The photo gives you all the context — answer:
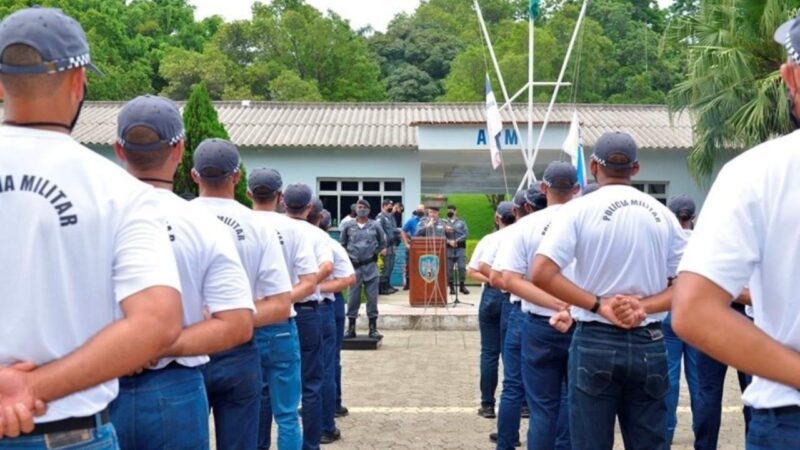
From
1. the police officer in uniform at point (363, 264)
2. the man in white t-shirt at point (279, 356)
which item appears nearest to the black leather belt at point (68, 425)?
the man in white t-shirt at point (279, 356)

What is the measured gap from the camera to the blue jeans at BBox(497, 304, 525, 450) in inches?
287

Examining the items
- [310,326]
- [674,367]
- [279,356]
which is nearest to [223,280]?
[279,356]

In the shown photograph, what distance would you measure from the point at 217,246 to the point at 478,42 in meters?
59.2

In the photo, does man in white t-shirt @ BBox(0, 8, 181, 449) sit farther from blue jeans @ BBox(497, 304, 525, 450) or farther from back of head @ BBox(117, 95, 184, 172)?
blue jeans @ BBox(497, 304, 525, 450)

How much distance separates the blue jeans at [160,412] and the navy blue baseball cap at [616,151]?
98.7 inches

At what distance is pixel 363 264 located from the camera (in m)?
14.7

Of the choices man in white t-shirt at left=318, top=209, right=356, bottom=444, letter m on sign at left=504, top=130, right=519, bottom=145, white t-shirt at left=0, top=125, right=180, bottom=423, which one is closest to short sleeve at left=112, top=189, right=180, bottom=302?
white t-shirt at left=0, top=125, right=180, bottom=423

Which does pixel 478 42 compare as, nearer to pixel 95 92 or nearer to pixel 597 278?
pixel 95 92

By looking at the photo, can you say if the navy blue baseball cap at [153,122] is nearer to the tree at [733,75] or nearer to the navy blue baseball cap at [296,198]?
the navy blue baseball cap at [296,198]

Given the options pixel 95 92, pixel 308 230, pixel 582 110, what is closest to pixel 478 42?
pixel 95 92

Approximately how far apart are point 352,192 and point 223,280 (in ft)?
70.6

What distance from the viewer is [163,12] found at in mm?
56094

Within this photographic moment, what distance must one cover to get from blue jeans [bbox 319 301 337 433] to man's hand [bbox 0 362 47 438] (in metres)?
5.67

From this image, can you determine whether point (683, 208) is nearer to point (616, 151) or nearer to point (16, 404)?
point (616, 151)
